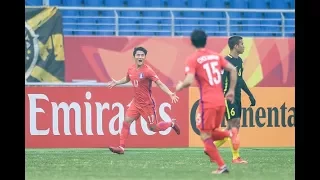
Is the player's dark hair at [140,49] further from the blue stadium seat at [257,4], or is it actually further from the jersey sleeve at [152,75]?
the blue stadium seat at [257,4]

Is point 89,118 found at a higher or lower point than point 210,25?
lower

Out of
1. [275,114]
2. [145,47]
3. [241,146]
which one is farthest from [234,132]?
[145,47]

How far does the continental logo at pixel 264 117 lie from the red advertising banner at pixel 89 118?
9.2 inches

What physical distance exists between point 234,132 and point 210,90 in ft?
3.36

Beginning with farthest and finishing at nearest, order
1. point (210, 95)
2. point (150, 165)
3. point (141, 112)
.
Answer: point (141, 112)
point (150, 165)
point (210, 95)

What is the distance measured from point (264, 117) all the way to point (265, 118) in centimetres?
3

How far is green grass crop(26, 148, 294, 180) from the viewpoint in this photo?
640cm

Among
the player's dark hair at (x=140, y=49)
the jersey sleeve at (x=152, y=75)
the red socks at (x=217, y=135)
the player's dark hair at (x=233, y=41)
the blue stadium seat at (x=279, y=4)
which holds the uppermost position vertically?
the blue stadium seat at (x=279, y=4)

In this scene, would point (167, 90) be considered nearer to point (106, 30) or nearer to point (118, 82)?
point (118, 82)

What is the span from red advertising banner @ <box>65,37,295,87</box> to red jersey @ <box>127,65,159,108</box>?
1.02ft

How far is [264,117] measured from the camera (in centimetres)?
827

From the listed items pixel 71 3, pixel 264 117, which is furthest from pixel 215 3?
pixel 71 3

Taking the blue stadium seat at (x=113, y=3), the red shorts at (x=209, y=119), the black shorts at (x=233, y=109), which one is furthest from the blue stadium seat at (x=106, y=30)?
the red shorts at (x=209, y=119)

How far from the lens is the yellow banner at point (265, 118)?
Answer: 7875 millimetres
